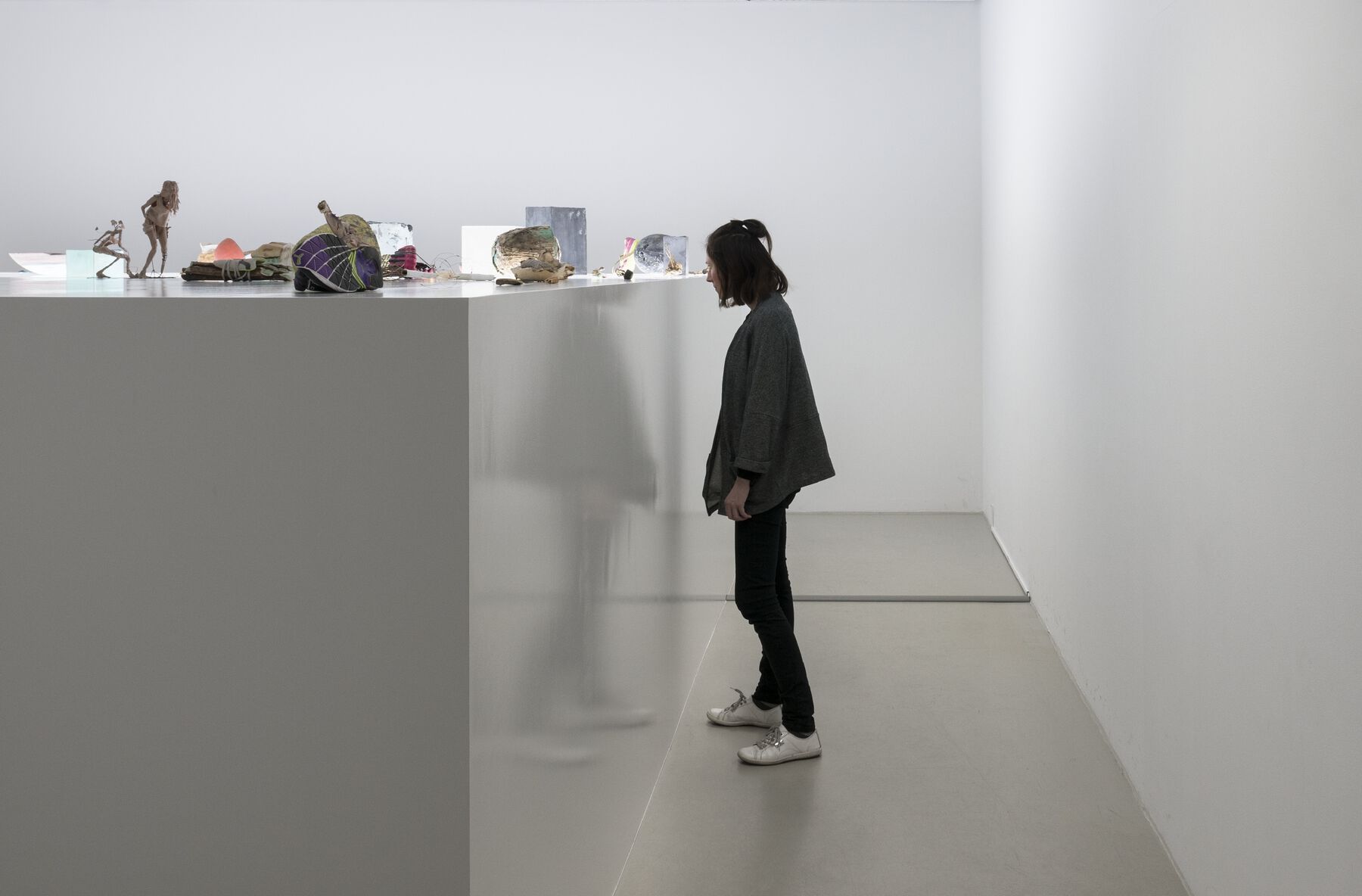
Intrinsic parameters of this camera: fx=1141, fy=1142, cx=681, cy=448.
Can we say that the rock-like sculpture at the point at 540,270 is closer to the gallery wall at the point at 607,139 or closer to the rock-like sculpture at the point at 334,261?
the rock-like sculpture at the point at 334,261

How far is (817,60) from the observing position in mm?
6703

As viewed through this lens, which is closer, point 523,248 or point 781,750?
point 523,248

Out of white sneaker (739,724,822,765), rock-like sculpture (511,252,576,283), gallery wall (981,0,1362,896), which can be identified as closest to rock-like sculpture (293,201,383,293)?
rock-like sculpture (511,252,576,283)

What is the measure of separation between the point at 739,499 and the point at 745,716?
2.53ft

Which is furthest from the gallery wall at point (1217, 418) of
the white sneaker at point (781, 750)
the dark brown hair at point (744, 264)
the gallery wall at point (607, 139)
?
the gallery wall at point (607, 139)

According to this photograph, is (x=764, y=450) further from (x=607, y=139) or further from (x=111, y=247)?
(x=607, y=139)

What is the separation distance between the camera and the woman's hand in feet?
9.51

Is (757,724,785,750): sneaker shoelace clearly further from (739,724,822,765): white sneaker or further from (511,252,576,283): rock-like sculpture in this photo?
(511,252,576,283): rock-like sculpture

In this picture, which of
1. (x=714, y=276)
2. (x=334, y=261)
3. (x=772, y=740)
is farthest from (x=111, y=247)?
(x=772, y=740)

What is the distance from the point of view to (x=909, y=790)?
2.88m

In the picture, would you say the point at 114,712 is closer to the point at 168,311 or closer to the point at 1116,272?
the point at 168,311

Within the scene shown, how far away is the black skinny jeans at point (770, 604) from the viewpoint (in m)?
3.01

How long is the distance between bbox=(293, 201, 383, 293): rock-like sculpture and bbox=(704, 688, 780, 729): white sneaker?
6.80ft

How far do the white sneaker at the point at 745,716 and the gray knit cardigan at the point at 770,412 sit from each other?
0.72 m
